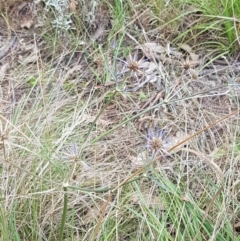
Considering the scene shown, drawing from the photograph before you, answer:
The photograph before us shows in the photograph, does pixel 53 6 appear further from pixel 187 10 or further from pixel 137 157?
pixel 137 157

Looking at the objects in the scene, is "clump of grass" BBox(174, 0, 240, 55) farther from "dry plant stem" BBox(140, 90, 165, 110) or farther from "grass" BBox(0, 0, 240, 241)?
"dry plant stem" BBox(140, 90, 165, 110)

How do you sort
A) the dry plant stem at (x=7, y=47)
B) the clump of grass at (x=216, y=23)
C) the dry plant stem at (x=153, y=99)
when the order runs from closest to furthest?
the dry plant stem at (x=153, y=99) < the clump of grass at (x=216, y=23) < the dry plant stem at (x=7, y=47)

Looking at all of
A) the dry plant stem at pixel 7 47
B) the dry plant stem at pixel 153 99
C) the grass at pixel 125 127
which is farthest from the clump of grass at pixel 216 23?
the dry plant stem at pixel 7 47

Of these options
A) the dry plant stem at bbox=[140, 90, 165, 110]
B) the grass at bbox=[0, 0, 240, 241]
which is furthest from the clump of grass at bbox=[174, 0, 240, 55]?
the dry plant stem at bbox=[140, 90, 165, 110]

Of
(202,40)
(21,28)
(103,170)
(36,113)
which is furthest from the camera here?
(21,28)

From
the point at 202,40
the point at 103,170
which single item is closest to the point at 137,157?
the point at 103,170

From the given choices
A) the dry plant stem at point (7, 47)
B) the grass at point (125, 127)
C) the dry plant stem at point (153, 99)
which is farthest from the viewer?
the dry plant stem at point (7, 47)

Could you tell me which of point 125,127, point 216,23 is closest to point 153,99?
point 125,127

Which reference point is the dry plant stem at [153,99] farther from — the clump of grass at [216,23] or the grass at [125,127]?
the clump of grass at [216,23]
